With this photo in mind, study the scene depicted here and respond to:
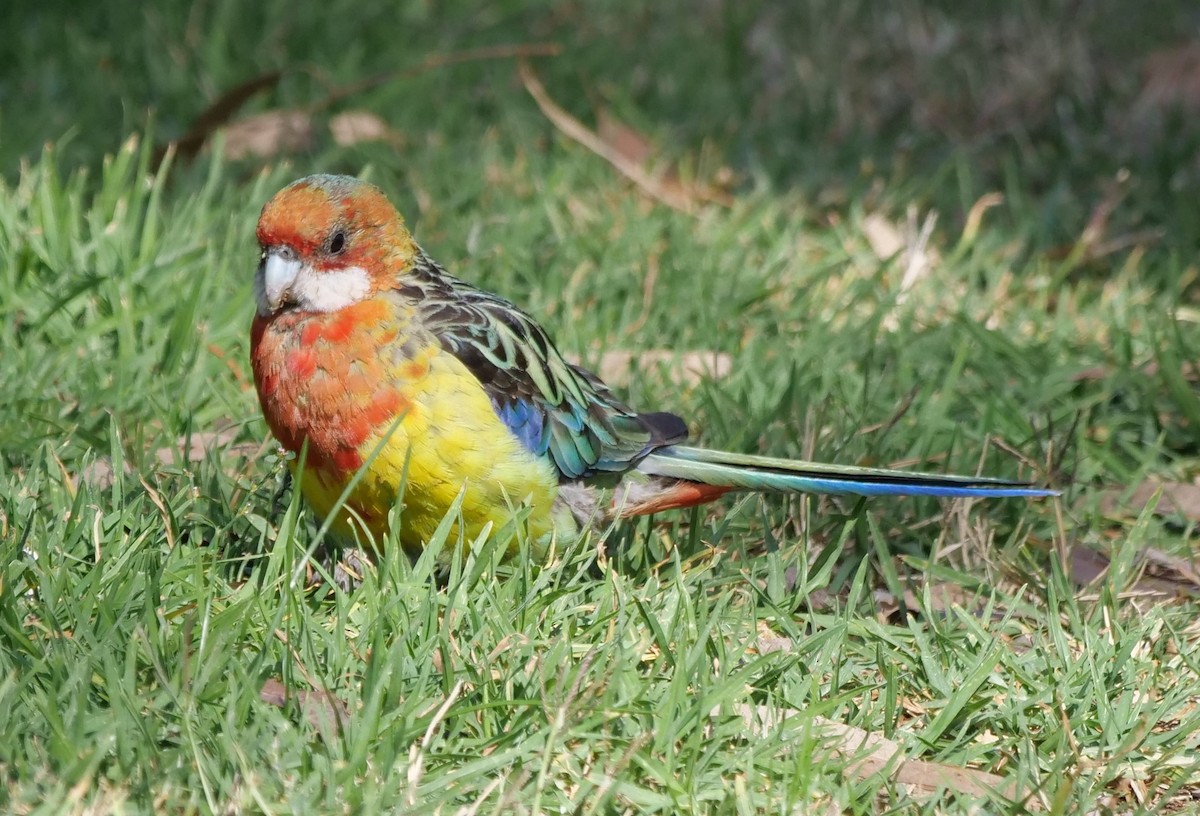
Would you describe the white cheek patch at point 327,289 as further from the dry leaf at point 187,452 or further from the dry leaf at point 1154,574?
the dry leaf at point 1154,574

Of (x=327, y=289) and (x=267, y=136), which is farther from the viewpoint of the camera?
(x=267, y=136)

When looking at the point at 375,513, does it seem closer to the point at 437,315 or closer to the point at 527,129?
the point at 437,315

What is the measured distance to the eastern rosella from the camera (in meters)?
3.20

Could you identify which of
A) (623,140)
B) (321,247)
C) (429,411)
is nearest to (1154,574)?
(429,411)

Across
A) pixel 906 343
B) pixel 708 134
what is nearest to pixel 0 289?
pixel 906 343

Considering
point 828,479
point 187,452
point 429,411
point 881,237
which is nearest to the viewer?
point 429,411

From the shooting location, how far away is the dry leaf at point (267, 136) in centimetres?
568

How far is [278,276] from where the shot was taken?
10.9 ft

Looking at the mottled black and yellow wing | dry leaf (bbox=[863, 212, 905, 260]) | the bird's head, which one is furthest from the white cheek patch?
dry leaf (bbox=[863, 212, 905, 260])

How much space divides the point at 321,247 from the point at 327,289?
0.10 meters

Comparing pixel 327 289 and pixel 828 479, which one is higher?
pixel 327 289

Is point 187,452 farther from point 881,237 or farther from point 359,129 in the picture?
point 881,237

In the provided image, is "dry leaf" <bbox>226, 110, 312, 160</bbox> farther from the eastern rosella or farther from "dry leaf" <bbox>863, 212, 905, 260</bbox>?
the eastern rosella

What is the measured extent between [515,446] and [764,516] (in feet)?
2.25
